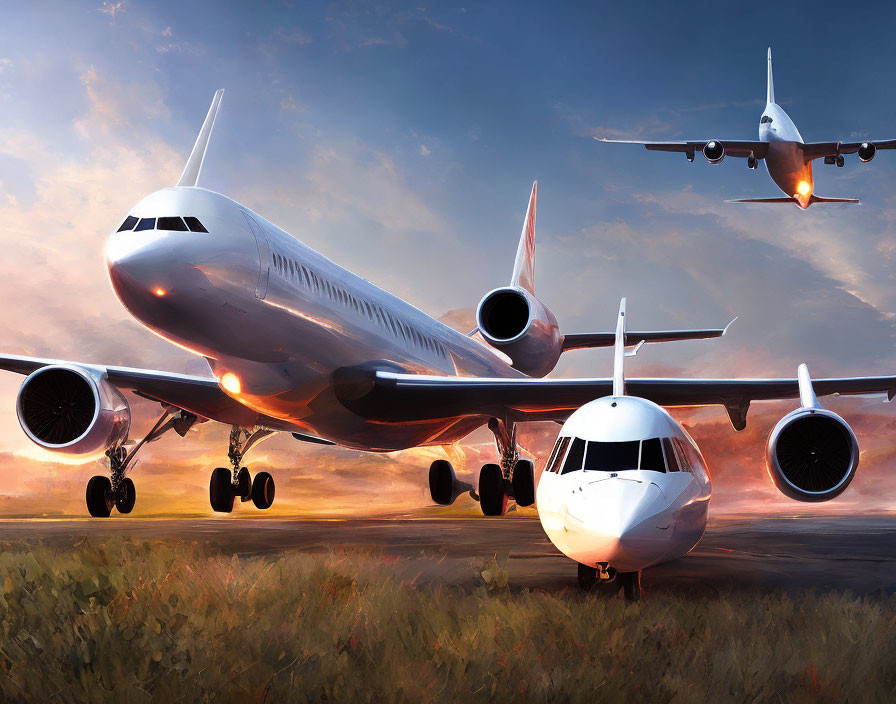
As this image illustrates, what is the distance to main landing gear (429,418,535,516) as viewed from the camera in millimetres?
19005

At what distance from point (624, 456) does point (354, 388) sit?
25.7 feet

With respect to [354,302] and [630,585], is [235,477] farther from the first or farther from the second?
[630,585]

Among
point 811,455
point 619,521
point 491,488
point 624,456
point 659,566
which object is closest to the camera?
point 619,521

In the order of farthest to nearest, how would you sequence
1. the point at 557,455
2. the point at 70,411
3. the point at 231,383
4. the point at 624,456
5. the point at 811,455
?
1. the point at 70,411
2. the point at 231,383
3. the point at 811,455
4. the point at 557,455
5. the point at 624,456

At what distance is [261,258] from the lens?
12.0m

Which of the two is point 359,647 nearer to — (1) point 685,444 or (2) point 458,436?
(1) point 685,444

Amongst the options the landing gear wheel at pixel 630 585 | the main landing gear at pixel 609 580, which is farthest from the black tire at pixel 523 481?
the landing gear wheel at pixel 630 585

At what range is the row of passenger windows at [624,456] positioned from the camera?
24.5 ft

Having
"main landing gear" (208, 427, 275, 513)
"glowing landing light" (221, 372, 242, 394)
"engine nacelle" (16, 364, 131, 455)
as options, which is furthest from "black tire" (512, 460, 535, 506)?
"engine nacelle" (16, 364, 131, 455)

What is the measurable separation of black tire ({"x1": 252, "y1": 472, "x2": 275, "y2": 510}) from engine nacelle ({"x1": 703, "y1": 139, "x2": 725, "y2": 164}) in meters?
26.8

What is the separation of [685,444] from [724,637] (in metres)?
2.39

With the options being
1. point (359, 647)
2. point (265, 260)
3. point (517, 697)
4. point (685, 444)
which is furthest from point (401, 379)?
point (517, 697)

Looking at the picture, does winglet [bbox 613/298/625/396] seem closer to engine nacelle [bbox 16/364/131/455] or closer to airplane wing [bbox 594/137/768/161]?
engine nacelle [bbox 16/364/131/455]

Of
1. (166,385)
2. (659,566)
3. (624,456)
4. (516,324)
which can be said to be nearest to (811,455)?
(659,566)
